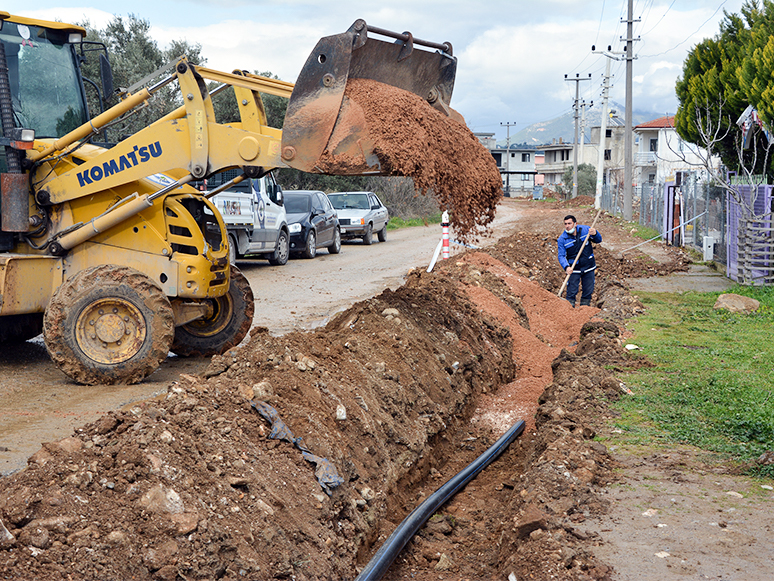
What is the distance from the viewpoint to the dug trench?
3.70 meters

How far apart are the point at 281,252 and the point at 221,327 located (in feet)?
32.9

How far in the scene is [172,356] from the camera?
9336 mm

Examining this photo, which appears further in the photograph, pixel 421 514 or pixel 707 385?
pixel 707 385

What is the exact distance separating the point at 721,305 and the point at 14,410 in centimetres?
1007

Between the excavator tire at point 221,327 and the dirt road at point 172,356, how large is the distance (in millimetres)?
172

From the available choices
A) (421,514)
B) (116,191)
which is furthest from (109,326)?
(421,514)

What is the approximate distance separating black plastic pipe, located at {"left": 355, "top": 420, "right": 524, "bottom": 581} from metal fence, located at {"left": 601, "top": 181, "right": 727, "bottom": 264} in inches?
527

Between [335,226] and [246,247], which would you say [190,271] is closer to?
[246,247]

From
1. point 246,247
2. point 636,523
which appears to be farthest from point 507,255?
point 636,523

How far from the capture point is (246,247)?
1714 centimetres

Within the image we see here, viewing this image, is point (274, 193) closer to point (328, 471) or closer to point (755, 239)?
point (755, 239)

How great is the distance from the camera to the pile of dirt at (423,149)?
258 inches

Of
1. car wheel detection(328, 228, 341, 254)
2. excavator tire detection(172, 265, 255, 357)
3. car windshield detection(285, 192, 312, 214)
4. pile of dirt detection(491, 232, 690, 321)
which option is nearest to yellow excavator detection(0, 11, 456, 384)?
excavator tire detection(172, 265, 255, 357)

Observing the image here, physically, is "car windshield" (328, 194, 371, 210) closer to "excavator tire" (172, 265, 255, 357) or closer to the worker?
the worker
